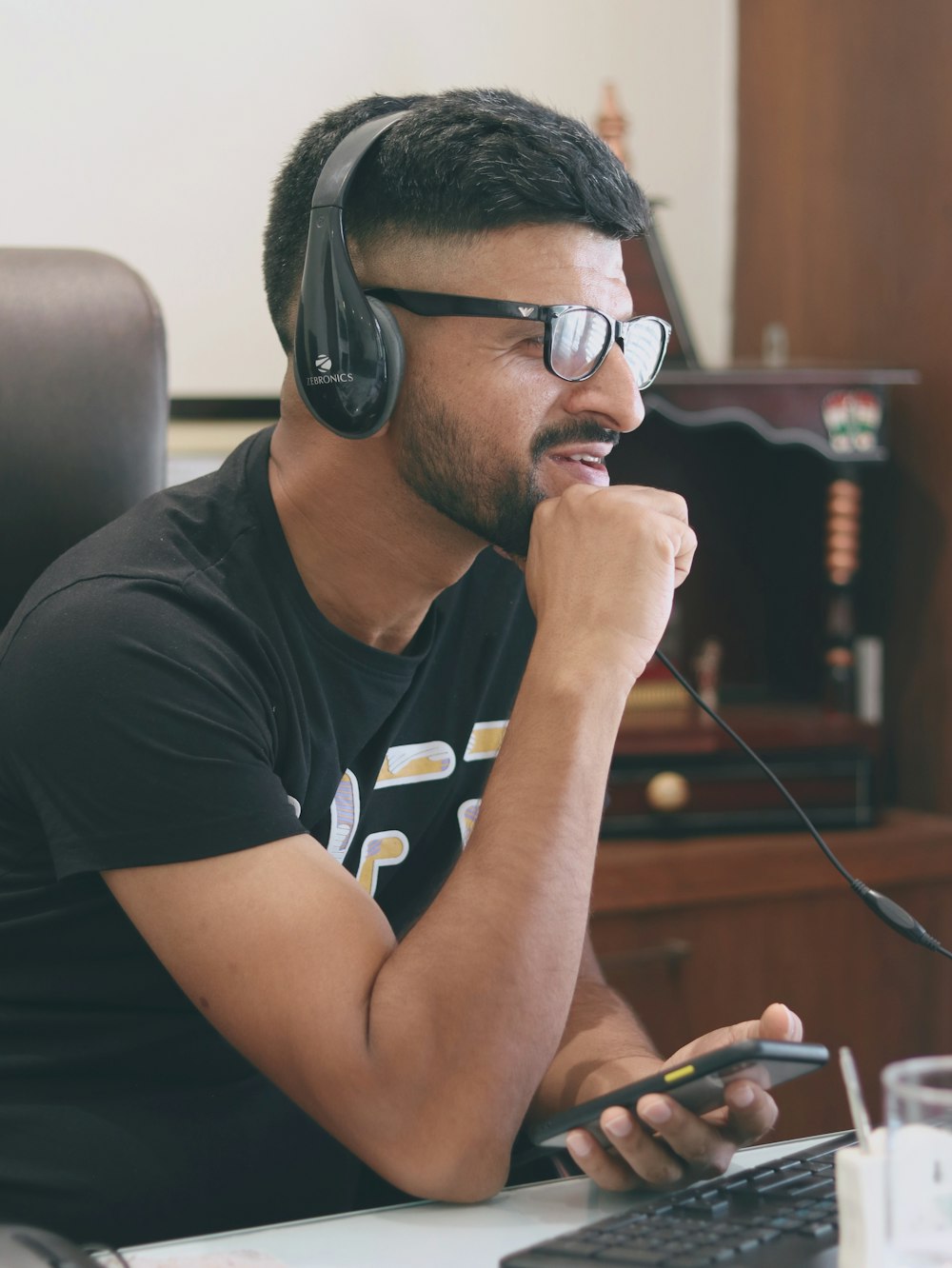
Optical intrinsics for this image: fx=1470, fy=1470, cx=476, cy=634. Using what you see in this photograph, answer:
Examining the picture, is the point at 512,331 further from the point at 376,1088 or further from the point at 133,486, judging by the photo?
the point at 376,1088

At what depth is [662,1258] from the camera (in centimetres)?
62

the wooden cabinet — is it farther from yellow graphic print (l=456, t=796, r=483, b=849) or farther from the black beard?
the black beard

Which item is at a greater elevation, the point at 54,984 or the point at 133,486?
the point at 133,486

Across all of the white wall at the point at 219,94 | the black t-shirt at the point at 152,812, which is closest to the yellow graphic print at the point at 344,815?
the black t-shirt at the point at 152,812

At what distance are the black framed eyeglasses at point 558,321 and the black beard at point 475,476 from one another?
0.05 metres

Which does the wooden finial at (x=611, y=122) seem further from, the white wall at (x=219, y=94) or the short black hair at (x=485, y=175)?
the short black hair at (x=485, y=175)

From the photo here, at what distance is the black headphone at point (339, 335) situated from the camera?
40.1 inches

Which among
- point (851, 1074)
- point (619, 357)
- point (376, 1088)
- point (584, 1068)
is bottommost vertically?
point (584, 1068)

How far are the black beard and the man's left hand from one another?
0.43 metres

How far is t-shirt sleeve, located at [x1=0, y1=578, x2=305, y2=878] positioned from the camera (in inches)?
34.0

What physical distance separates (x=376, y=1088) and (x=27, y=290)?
668mm

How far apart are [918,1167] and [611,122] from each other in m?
1.66

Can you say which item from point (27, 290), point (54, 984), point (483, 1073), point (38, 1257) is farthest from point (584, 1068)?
point (27, 290)

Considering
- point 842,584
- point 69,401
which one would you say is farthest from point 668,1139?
point 842,584
